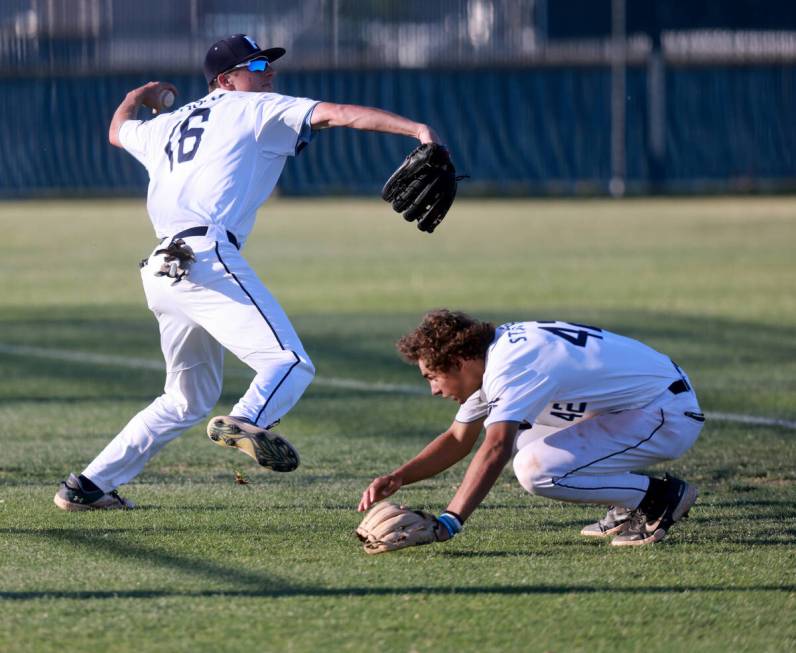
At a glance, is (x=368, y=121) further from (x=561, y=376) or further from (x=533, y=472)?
(x=533, y=472)

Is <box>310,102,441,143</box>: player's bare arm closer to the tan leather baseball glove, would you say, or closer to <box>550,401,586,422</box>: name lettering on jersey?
<box>550,401,586,422</box>: name lettering on jersey

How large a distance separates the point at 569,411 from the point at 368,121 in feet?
4.59

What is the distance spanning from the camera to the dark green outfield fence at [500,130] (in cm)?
3369

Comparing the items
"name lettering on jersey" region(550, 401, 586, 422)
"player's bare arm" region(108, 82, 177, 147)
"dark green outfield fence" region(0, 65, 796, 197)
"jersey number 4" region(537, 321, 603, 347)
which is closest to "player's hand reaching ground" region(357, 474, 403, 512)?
"name lettering on jersey" region(550, 401, 586, 422)

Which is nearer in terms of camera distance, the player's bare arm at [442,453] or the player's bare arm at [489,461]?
the player's bare arm at [489,461]

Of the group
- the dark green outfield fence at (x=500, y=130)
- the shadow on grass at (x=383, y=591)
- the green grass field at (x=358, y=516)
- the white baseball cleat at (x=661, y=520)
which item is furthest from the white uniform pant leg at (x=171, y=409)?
the dark green outfield fence at (x=500, y=130)

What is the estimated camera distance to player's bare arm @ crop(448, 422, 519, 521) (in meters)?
5.13

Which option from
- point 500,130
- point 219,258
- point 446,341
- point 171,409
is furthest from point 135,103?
point 500,130

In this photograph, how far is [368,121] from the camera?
225 inches

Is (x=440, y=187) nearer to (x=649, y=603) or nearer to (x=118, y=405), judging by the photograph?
(x=649, y=603)

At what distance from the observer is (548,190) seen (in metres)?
36.8

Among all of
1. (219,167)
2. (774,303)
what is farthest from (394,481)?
(774,303)

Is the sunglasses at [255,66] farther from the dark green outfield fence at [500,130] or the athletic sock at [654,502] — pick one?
the dark green outfield fence at [500,130]

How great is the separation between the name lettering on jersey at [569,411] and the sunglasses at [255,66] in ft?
6.78
